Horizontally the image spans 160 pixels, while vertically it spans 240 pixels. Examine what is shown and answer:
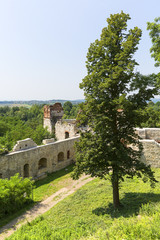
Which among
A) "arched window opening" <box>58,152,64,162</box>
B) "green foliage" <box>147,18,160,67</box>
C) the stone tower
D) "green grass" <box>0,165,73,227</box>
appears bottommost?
"green grass" <box>0,165,73,227</box>

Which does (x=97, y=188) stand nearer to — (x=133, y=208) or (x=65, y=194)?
(x=65, y=194)

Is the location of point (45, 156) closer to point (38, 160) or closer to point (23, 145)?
point (38, 160)

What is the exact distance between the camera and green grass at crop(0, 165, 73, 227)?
37.1 feet

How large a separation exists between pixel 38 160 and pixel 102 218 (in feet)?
33.9

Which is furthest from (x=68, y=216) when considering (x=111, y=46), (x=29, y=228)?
(x=111, y=46)

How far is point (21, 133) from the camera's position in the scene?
92.0ft

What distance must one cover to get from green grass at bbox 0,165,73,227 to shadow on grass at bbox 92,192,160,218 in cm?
561

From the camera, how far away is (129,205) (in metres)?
9.20

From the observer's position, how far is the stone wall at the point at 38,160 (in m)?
14.5

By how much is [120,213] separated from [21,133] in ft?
75.8

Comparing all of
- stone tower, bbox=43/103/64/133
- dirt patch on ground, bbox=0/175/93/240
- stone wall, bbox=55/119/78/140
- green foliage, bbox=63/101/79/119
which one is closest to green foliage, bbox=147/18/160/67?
dirt patch on ground, bbox=0/175/93/240

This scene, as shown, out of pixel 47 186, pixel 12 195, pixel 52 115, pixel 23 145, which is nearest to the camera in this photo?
pixel 12 195

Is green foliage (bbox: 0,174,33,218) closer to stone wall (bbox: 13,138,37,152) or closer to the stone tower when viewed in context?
stone wall (bbox: 13,138,37,152)

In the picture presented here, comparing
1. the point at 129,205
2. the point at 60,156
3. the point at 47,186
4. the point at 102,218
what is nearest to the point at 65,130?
the point at 60,156
